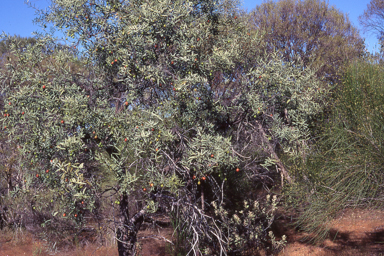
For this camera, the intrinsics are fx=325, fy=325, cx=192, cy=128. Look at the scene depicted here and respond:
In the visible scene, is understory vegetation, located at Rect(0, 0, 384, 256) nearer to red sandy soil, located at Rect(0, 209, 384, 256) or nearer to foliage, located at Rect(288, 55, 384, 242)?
foliage, located at Rect(288, 55, 384, 242)

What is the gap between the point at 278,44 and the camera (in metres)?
21.7

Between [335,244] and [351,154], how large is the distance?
457 centimetres

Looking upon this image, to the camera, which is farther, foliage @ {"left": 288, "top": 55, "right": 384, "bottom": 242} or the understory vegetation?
foliage @ {"left": 288, "top": 55, "right": 384, "bottom": 242}

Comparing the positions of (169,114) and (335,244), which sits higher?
(169,114)

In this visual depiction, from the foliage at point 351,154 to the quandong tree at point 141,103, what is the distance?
136cm

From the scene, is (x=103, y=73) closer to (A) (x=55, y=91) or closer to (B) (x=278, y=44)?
(A) (x=55, y=91)

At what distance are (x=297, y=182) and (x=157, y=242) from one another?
5810 mm

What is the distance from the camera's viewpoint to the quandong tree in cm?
546

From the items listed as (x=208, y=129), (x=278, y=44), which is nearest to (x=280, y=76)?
(x=208, y=129)

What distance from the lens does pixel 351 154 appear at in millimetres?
8281

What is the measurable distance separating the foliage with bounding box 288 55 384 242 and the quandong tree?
1.36 meters

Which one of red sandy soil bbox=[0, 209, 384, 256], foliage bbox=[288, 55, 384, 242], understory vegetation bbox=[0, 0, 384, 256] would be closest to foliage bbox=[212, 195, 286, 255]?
understory vegetation bbox=[0, 0, 384, 256]

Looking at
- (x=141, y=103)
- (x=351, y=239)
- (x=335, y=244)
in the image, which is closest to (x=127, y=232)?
(x=141, y=103)

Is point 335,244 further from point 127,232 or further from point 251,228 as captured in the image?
point 127,232
